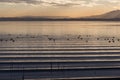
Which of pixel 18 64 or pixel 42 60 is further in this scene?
pixel 42 60

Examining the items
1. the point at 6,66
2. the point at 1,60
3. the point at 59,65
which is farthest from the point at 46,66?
the point at 1,60

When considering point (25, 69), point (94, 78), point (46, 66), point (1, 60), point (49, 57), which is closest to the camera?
point (94, 78)

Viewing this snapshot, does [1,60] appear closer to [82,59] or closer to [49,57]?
[49,57]

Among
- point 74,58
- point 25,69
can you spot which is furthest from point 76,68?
point 74,58

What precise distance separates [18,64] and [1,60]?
2.61 meters

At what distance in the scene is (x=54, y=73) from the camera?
860 inches

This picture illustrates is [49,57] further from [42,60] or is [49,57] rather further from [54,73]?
[54,73]

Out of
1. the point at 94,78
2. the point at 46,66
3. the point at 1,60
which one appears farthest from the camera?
the point at 1,60

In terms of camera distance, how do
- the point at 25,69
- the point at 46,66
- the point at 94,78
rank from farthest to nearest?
the point at 46,66 < the point at 25,69 < the point at 94,78

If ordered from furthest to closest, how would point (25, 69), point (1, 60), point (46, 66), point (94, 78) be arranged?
point (1, 60), point (46, 66), point (25, 69), point (94, 78)

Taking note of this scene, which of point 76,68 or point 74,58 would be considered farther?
point 74,58

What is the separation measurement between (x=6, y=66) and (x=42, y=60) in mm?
4060

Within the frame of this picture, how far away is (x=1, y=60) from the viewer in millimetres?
27562

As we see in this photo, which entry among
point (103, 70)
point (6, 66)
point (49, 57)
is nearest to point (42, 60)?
point (49, 57)
